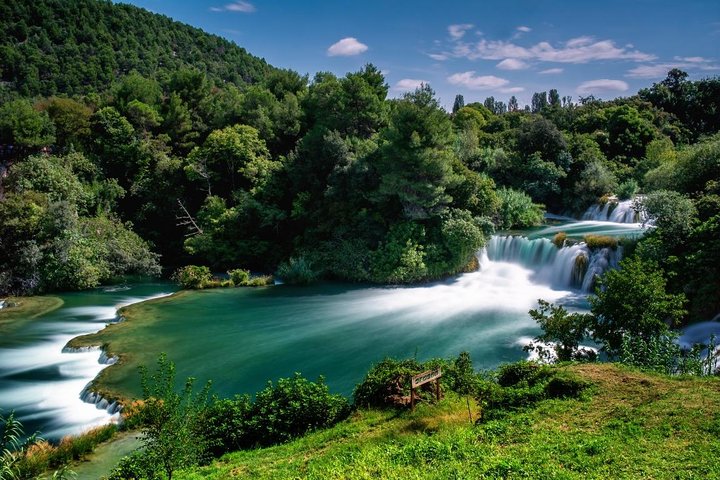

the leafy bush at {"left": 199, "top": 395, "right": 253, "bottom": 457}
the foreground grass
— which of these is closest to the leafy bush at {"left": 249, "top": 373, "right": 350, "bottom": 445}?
the leafy bush at {"left": 199, "top": 395, "right": 253, "bottom": 457}

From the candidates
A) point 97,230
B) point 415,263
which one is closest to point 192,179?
point 97,230

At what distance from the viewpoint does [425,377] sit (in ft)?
32.3

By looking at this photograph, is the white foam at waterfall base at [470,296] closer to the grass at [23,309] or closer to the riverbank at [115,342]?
the riverbank at [115,342]

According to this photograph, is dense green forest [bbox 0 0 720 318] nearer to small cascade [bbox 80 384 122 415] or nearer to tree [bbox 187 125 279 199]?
tree [bbox 187 125 279 199]

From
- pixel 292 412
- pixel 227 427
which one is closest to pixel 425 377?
pixel 292 412

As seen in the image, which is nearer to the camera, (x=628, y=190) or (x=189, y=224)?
(x=189, y=224)

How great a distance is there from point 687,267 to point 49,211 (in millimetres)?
29321

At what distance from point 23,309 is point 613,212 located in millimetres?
34613

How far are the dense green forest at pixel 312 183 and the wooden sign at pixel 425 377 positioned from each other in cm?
697

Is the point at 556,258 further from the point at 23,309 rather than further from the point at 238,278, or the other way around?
the point at 23,309

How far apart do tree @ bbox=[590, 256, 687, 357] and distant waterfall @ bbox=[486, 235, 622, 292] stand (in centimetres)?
885

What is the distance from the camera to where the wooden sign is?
9.46 metres

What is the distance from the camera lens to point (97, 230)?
2808 cm

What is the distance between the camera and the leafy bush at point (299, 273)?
25781 mm
